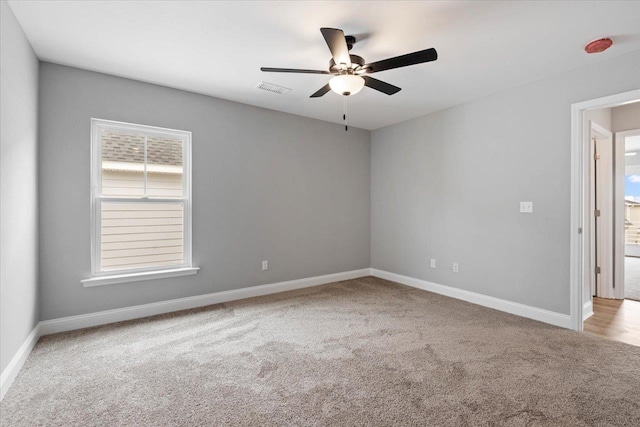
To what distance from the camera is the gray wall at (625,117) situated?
3.89 metres

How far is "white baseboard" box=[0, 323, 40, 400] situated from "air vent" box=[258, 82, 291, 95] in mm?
3148

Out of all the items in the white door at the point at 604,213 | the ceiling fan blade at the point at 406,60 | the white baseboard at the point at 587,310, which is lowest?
the white baseboard at the point at 587,310

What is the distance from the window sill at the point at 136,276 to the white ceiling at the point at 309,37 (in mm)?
2098

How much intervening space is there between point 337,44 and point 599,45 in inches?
87.5

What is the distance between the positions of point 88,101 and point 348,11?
2.70 metres

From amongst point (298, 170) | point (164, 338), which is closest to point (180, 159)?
point (298, 170)

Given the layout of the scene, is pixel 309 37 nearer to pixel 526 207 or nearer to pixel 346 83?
pixel 346 83

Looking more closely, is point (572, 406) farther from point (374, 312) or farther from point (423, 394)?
point (374, 312)

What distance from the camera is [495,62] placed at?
9.61 feet

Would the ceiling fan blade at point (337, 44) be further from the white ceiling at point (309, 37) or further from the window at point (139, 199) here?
the window at point (139, 199)

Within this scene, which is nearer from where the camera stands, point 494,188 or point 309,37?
point 309,37

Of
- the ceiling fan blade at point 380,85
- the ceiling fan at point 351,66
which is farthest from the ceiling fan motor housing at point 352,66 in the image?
the ceiling fan blade at point 380,85

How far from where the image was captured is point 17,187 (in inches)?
91.0

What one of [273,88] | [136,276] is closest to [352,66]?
[273,88]
